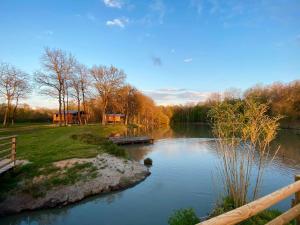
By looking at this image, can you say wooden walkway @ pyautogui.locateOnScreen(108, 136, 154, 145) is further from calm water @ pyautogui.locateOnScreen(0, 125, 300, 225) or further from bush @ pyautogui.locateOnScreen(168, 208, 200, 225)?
bush @ pyautogui.locateOnScreen(168, 208, 200, 225)

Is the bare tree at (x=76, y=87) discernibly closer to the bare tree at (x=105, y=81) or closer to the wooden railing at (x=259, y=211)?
the bare tree at (x=105, y=81)

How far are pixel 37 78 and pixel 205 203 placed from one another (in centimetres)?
3150

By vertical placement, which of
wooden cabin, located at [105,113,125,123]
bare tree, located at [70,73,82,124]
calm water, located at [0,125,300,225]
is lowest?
calm water, located at [0,125,300,225]

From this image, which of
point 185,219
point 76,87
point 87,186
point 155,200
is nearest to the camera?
point 185,219

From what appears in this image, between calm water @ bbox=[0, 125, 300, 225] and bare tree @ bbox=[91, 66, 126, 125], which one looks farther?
bare tree @ bbox=[91, 66, 126, 125]

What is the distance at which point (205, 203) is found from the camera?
998cm

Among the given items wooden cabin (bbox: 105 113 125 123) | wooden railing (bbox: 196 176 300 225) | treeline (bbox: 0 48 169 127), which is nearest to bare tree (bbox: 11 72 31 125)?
treeline (bbox: 0 48 169 127)

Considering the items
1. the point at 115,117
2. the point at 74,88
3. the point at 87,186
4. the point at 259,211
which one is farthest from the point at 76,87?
the point at 259,211

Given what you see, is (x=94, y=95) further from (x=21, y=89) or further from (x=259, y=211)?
(x=259, y=211)

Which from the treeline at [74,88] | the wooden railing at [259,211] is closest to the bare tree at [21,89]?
the treeline at [74,88]

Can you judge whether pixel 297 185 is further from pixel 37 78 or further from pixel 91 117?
pixel 91 117

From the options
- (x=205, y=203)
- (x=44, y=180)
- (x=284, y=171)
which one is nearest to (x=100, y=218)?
(x=44, y=180)

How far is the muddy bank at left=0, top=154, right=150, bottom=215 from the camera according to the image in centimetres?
921

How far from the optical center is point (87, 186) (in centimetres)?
1100
